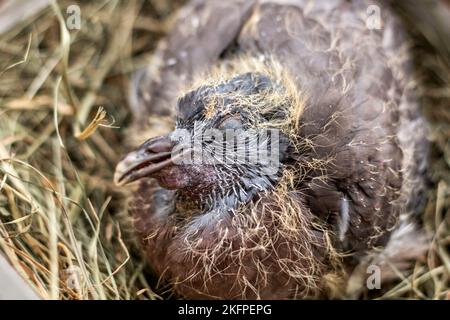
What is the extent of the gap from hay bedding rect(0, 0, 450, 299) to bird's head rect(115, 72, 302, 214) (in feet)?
0.66

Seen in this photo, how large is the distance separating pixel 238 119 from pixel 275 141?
0.09 meters

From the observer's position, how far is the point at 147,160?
1207mm

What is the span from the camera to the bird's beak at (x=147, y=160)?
120 cm

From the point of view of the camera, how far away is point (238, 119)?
4.02ft

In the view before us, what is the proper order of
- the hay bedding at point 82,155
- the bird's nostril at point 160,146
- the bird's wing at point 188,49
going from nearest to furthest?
1. the bird's nostril at point 160,146
2. the hay bedding at point 82,155
3. the bird's wing at point 188,49

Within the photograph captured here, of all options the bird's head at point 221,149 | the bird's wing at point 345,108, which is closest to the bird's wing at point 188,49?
the bird's wing at point 345,108

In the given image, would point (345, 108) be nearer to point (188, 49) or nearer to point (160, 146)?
point (160, 146)

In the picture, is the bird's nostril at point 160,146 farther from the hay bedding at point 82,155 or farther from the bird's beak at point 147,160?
the hay bedding at point 82,155

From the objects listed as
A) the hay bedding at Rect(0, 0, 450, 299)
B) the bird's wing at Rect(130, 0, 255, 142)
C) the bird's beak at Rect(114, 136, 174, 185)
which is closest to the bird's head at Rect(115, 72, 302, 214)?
the bird's beak at Rect(114, 136, 174, 185)

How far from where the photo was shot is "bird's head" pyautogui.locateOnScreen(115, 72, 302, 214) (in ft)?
3.99

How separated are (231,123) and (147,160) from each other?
18cm

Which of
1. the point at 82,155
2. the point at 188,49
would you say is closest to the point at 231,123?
the point at 188,49

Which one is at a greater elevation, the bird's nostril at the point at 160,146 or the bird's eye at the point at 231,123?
the bird's eye at the point at 231,123

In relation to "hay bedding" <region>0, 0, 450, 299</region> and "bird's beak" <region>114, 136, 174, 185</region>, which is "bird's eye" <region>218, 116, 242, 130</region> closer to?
"bird's beak" <region>114, 136, 174, 185</region>
